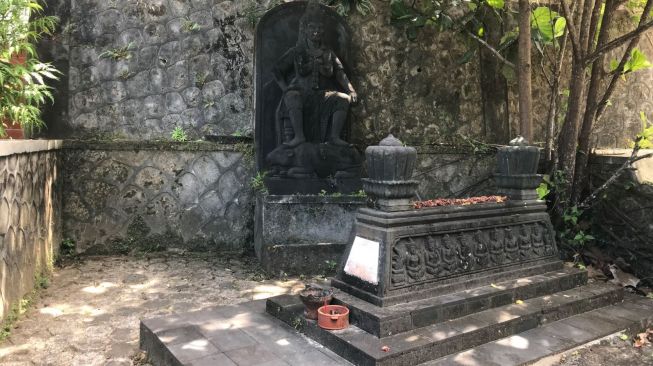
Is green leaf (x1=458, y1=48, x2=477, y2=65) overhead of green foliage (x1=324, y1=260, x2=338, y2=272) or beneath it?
overhead

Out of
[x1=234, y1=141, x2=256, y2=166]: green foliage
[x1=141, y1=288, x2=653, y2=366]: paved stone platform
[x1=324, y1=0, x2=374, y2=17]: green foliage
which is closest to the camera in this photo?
[x1=141, y1=288, x2=653, y2=366]: paved stone platform

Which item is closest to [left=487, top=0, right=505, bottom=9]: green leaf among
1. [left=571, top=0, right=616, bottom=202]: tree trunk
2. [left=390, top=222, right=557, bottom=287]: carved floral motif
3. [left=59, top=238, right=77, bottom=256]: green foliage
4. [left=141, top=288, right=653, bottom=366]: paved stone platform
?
[left=571, top=0, right=616, bottom=202]: tree trunk

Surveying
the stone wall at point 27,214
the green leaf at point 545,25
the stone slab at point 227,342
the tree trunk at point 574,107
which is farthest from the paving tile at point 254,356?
the green leaf at point 545,25

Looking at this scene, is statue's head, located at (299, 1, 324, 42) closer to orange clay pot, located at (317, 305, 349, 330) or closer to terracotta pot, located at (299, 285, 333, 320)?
terracotta pot, located at (299, 285, 333, 320)

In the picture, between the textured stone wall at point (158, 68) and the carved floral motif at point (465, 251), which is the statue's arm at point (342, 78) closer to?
the textured stone wall at point (158, 68)

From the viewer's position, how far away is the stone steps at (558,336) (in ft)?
10.3

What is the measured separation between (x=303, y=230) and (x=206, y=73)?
2.77 m

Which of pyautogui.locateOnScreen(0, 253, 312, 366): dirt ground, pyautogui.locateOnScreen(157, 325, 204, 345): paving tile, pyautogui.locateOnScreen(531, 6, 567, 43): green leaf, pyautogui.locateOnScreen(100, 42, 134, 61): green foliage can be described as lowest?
pyautogui.locateOnScreen(0, 253, 312, 366): dirt ground

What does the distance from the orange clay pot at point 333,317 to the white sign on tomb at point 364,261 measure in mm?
316

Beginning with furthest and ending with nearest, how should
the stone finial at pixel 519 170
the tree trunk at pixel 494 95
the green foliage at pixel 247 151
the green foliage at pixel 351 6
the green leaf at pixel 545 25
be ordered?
the tree trunk at pixel 494 95
the green foliage at pixel 247 151
the green leaf at pixel 545 25
the green foliage at pixel 351 6
the stone finial at pixel 519 170

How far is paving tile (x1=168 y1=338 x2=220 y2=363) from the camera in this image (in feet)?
10.1

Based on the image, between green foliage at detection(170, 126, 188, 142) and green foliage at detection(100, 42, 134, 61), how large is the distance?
115 cm

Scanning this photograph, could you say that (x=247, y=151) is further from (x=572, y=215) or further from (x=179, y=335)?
(x=572, y=215)

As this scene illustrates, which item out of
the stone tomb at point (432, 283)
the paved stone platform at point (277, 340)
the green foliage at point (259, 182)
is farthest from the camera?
the green foliage at point (259, 182)
